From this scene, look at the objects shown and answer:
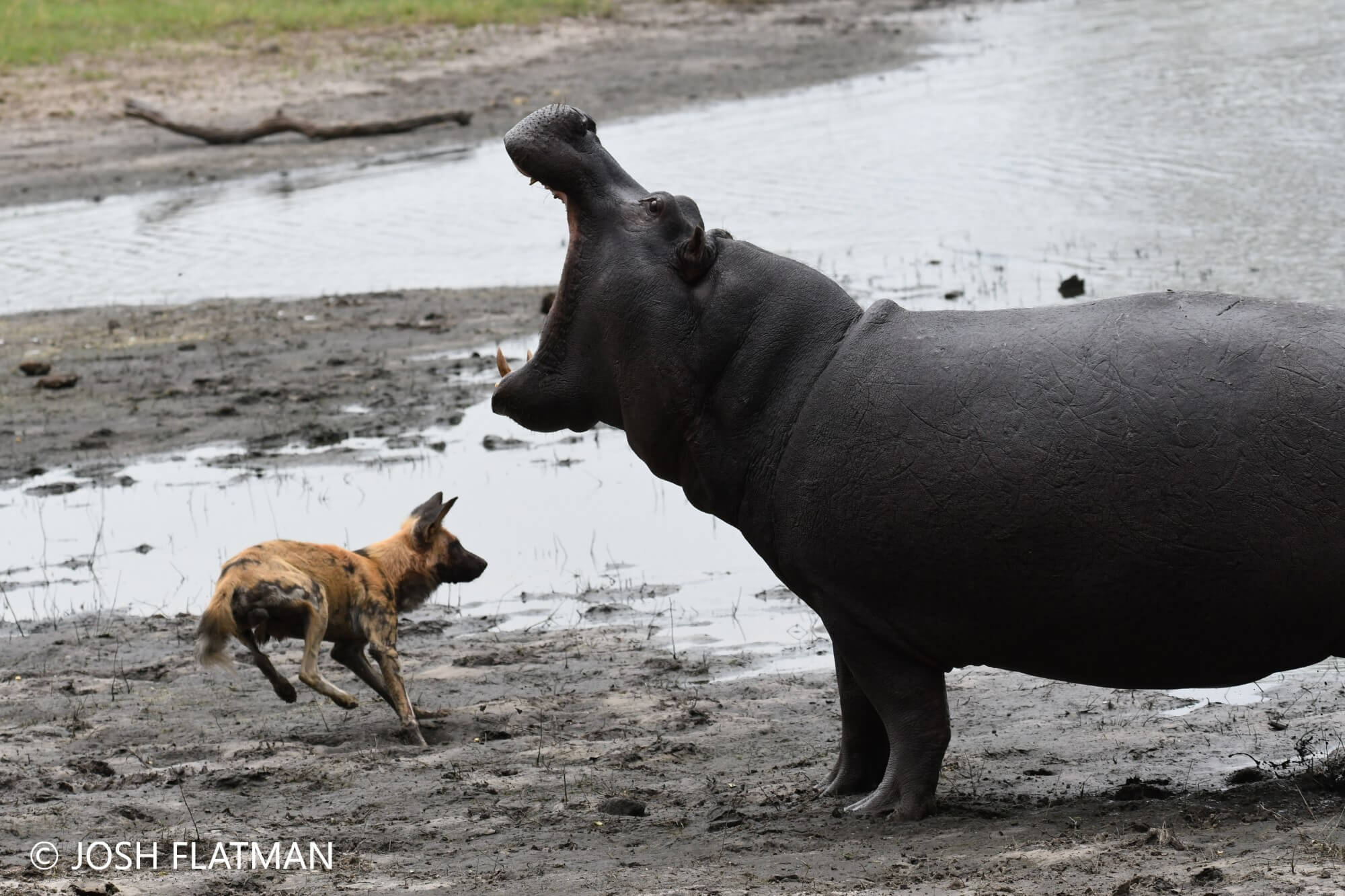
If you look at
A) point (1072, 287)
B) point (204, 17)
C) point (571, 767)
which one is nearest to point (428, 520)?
point (571, 767)

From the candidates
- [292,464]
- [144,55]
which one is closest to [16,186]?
[144,55]

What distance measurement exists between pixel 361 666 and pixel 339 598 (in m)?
0.41

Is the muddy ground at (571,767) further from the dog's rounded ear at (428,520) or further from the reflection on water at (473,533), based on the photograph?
the dog's rounded ear at (428,520)

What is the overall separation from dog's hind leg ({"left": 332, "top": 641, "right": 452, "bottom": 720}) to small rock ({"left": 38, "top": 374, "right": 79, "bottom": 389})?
264 inches

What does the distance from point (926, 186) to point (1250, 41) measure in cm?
1330

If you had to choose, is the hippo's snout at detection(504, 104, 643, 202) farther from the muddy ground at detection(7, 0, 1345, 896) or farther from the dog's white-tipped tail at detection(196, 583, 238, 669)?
the dog's white-tipped tail at detection(196, 583, 238, 669)

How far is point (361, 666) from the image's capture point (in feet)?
25.2

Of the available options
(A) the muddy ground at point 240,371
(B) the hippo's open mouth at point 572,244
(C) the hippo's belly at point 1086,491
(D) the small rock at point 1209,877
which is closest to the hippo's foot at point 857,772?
(C) the hippo's belly at point 1086,491

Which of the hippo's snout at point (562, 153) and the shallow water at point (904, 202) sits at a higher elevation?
the hippo's snout at point (562, 153)

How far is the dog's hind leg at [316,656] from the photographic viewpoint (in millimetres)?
7195

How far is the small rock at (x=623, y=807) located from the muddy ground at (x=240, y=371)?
20.9 ft

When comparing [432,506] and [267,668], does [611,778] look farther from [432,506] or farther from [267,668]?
[432,506]

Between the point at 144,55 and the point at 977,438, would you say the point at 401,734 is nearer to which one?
the point at 977,438

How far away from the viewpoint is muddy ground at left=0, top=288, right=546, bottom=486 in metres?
12.2
